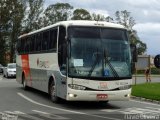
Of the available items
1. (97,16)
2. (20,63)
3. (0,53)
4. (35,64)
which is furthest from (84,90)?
(97,16)

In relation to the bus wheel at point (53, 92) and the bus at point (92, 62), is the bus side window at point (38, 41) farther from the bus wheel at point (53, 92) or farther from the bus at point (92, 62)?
the bus at point (92, 62)

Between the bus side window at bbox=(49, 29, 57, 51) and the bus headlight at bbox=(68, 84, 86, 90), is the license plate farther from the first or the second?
the bus side window at bbox=(49, 29, 57, 51)

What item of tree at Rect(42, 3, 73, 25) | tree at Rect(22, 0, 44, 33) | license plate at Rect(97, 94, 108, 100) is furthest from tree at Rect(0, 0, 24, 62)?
license plate at Rect(97, 94, 108, 100)

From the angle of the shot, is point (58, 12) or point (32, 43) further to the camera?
point (58, 12)

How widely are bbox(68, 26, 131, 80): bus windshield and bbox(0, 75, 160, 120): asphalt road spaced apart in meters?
1.32

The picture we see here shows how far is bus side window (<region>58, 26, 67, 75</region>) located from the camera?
17797 mm

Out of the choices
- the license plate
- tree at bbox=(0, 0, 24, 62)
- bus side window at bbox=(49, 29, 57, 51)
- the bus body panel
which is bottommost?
the license plate

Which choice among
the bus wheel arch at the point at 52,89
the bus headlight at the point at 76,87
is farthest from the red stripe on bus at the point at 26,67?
the bus headlight at the point at 76,87

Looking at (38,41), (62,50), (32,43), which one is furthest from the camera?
(32,43)

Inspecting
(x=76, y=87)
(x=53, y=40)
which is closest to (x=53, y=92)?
(x=53, y=40)

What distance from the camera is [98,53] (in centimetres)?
1758

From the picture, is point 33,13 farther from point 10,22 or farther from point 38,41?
point 38,41

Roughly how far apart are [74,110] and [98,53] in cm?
225

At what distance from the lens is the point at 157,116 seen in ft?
A: 49.5
